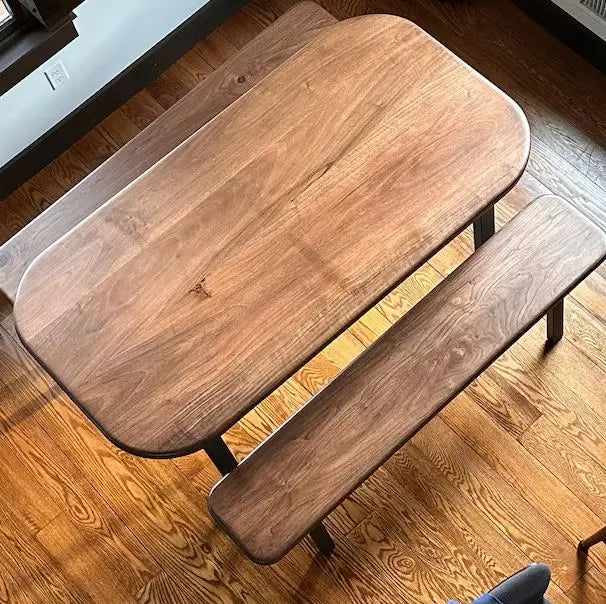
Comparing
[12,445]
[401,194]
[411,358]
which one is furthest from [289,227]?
[12,445]

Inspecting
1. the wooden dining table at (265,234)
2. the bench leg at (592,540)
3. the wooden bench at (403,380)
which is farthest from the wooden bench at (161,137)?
the bench leg at (592,540)

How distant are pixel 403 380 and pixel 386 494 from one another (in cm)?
53

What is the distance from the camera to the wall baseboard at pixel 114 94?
3.27m

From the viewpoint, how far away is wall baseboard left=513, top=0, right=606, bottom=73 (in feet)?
10.5

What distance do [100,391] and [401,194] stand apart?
783mm

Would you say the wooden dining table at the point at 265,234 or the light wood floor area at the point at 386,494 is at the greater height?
the wooden dining table at the point at 265,234

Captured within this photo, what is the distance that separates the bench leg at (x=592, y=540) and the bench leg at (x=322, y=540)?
0.66 m

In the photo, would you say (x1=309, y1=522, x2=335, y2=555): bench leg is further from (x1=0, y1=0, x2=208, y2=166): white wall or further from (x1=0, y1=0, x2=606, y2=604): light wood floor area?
(x1=0, y1=0, x2=208, y2=166): white wall

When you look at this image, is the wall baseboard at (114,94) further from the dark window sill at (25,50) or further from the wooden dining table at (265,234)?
the wooden dining table at (265,234)

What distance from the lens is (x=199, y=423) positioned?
6.78ft

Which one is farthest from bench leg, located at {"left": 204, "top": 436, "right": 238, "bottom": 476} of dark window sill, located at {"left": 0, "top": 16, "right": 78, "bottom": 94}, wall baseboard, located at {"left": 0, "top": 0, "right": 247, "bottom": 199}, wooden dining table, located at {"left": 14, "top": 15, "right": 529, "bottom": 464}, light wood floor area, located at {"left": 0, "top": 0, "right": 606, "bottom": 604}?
wall baseboard, located at {"left": 0, "top": 0, "right": 247, "bottom": 199}

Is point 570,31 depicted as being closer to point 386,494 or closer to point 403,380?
point 403,380

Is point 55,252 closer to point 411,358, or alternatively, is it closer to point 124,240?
point 124,240

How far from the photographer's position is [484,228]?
8.57 ft
